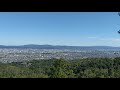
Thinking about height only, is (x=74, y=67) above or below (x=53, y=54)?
below

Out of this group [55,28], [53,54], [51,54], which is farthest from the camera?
[55,28]

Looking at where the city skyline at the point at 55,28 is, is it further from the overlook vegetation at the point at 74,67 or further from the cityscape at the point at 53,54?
the cityscape at the point at 53,54

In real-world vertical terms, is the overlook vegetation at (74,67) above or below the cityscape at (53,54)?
below

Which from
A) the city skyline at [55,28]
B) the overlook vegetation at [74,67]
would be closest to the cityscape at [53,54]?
the overlook vegetation at [74,67]

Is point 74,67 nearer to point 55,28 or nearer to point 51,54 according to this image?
point 51,54

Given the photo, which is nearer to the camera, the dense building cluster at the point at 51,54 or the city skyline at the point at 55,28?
the dense building cluster at the point at 51,54

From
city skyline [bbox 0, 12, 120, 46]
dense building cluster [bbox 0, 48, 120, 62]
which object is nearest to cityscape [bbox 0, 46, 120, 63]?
dense building cluster [bbox 0, 48, 120, 62]

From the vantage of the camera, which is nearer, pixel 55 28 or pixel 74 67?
pixel 74 67

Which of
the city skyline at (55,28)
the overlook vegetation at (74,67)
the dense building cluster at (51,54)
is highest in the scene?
the city skyline at (55,28)

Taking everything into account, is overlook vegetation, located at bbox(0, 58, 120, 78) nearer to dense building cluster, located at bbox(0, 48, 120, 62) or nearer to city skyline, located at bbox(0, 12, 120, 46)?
dense building cluster, located at bbox(0, 48, 120, 62)

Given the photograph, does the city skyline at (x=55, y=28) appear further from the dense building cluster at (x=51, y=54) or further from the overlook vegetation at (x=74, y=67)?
the dense building cluster at (x=51, y=54)

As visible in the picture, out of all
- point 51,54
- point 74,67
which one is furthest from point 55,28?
point 51,54

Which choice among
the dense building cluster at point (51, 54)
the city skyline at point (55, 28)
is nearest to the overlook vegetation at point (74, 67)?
the dense building cluster at point (51, 54)
